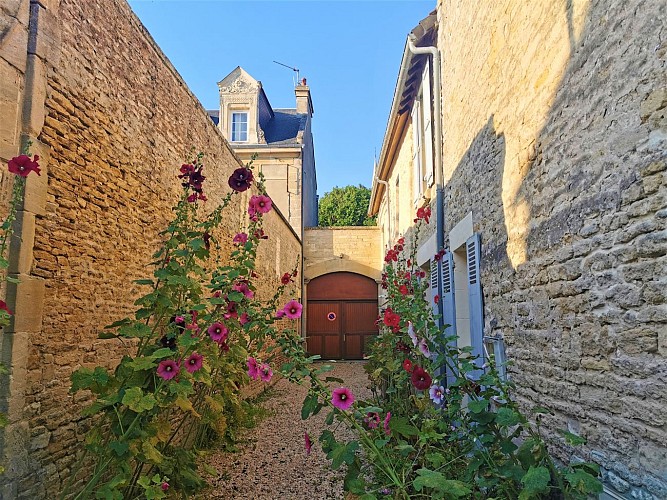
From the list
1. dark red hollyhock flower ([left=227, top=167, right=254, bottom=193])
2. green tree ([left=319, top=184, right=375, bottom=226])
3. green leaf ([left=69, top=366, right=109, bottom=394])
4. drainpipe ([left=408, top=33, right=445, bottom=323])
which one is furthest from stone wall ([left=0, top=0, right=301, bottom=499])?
green tree ([left=319, top=184, right=375, bottom=226])

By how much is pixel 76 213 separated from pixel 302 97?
13.6 metres

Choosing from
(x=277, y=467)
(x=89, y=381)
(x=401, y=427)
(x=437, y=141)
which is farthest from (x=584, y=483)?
(x=437, y=141)

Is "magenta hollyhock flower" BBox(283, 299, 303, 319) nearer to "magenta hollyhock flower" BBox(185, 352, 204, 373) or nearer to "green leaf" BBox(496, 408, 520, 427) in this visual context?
"magenta hollyhock flower" BBox(185, 352, 204, 373)

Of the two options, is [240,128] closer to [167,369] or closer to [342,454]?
[167,369]

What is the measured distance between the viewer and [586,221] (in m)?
2.27

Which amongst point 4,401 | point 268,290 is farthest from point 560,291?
point 268,290

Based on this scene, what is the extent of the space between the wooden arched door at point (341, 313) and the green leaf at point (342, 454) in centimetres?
1074

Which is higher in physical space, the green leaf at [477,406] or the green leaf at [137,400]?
the green leaf at [137,400]

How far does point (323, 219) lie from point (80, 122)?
20705mm

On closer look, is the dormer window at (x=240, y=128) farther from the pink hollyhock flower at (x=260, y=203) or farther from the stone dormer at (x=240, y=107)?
the pink hollyhock flower at (x=260, y=203)

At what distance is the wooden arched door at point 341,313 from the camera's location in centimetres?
1280

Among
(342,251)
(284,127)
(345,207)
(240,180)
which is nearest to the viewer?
(240,180)

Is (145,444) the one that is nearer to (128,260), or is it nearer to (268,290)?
(128,260)

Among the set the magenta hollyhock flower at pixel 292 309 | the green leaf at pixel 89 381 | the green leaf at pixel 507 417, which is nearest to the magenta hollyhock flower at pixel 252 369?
the magenta hollyhock flower at pixel 292 309
